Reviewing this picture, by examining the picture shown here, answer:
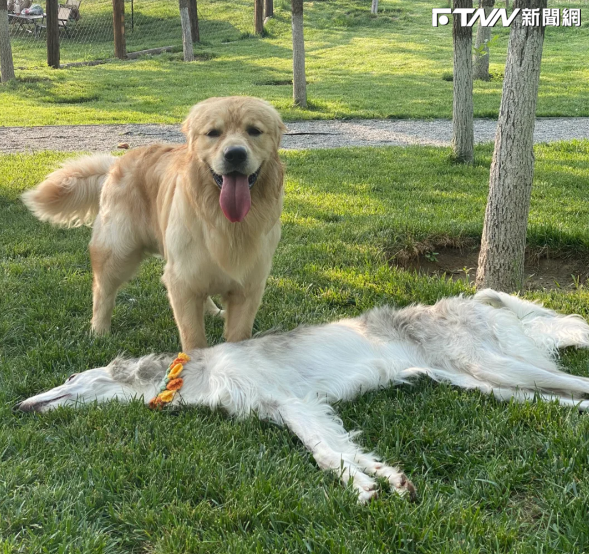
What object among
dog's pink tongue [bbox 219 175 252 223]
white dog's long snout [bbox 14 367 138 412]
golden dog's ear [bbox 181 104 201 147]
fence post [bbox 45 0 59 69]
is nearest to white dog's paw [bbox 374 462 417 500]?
white dog's long snout [bbox 14 367 138 412]

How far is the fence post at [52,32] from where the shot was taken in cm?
1833

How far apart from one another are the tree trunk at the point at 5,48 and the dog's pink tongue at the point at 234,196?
14749 mm

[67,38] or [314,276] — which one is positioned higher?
[67,38]

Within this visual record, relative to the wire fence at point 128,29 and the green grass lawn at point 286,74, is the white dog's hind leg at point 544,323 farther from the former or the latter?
the wire fence at point 128,29

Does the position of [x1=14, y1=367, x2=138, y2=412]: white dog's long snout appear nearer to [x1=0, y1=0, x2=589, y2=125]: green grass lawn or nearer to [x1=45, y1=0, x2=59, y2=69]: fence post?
[x1=0, y1=0, x2=589, y2=125]: green grass lawn

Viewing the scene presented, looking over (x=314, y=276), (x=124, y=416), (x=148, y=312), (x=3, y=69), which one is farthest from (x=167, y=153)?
(x=3, y=69)

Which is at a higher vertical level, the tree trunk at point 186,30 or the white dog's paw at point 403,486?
the tree trunk at point 186,30

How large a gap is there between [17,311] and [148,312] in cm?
91

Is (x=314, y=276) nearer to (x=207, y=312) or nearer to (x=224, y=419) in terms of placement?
(x=207, y=312)

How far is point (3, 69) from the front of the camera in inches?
654

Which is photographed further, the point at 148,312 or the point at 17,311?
the point at 148,312

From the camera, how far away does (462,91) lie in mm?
7930

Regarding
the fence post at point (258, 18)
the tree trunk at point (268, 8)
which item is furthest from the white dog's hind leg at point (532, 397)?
the tree trunk at point (268, 8)

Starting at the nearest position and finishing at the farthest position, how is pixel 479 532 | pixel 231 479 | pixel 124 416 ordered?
pixel 479 532 → pixel 231 479 → pixel 124 416
